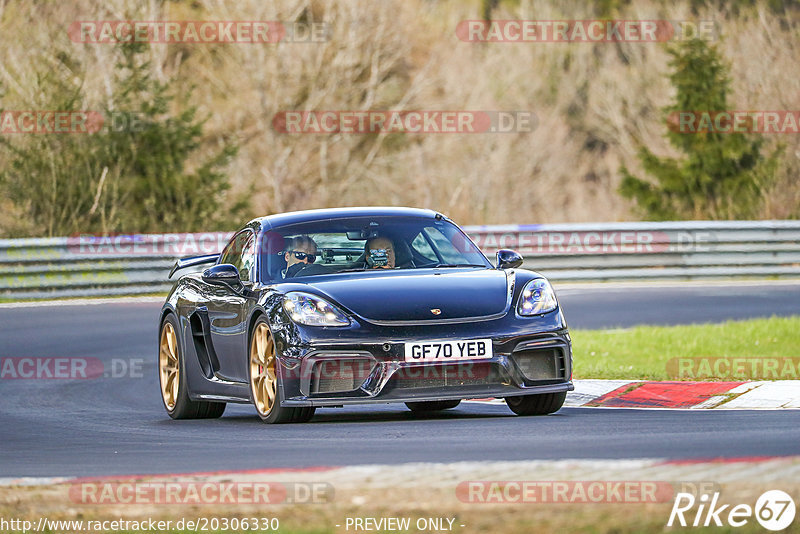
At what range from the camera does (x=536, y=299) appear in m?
10.3

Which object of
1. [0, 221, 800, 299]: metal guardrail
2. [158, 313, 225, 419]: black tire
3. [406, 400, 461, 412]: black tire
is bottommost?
[0, 221, 800, 299]: metal guardrail

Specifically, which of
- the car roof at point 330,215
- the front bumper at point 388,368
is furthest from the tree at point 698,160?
the front bumper at point 388,368

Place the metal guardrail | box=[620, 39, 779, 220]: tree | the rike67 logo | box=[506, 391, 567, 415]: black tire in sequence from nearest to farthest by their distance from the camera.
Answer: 1. the rike67 logo
2. box=[506, 391, 567, 415]: black tire
3. the metal guardrail
4. box=[620, 39, 779, 220]: tree

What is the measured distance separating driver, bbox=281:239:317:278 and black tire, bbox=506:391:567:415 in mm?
1678

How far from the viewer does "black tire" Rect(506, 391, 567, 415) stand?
10469 millimetres

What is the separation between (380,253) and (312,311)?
47.8 inches

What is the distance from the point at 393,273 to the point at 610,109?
48070mm

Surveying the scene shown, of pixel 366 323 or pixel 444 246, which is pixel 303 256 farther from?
pixel 366 323

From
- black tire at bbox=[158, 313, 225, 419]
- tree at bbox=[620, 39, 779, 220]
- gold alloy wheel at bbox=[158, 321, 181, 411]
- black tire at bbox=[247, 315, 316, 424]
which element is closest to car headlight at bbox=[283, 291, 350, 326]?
black tire at bbox=[247, 315, 316, 424]

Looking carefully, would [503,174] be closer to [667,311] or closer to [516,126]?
[516,126]

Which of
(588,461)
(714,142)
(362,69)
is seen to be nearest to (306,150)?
(362,69)

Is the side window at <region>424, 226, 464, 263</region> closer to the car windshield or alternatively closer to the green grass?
the car windshield

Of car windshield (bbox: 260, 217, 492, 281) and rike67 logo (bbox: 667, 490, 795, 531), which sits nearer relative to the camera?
rike67 logo (bbox: 667, 490, 795, 531)

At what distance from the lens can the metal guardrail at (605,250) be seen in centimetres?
2414
